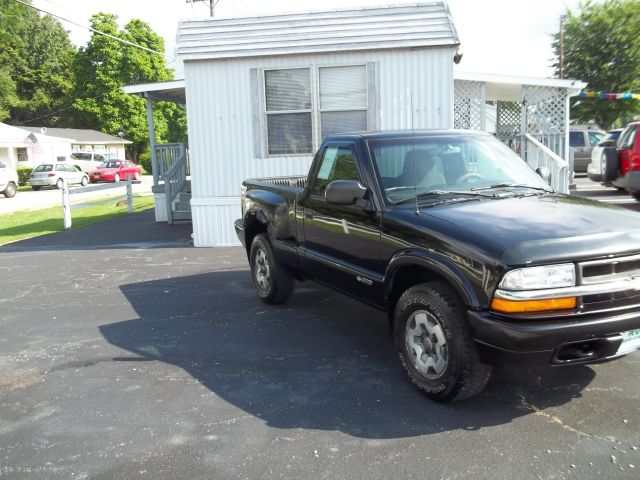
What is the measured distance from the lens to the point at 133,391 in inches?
170

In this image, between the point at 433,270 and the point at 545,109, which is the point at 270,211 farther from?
the point at 545,109

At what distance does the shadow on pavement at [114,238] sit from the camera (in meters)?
11.4

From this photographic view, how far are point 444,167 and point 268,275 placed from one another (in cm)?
253

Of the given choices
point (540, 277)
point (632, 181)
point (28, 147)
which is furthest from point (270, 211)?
point (28, 147)

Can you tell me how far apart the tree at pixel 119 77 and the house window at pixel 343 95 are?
45.2 metres

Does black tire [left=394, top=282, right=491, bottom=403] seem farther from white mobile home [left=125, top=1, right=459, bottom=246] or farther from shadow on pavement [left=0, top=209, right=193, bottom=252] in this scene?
shadow on pavement [left=0, top=209, right=193, bottom=252]

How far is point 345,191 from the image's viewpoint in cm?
440

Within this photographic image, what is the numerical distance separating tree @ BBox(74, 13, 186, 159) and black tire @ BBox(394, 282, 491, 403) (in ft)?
169

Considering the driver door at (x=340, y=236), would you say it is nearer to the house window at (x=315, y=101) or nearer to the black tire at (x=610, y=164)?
the house window at (x=315, y=101)

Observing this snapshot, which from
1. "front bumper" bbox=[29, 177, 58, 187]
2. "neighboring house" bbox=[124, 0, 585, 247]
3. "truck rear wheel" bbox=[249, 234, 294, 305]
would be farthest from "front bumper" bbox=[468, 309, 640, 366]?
"front bumper" bbox=[29, 177, 58, 187]

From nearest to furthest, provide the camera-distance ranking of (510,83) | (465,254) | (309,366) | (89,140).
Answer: (465,254) < (309,366) < (510,83) < (89,140)

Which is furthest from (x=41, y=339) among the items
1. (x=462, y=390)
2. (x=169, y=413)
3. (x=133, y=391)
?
(x=462, y=390)

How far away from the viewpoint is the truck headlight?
10.8 feet

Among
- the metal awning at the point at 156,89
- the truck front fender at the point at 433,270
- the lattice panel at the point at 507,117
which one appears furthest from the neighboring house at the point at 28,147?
the truck front fender at the point at 433,270
